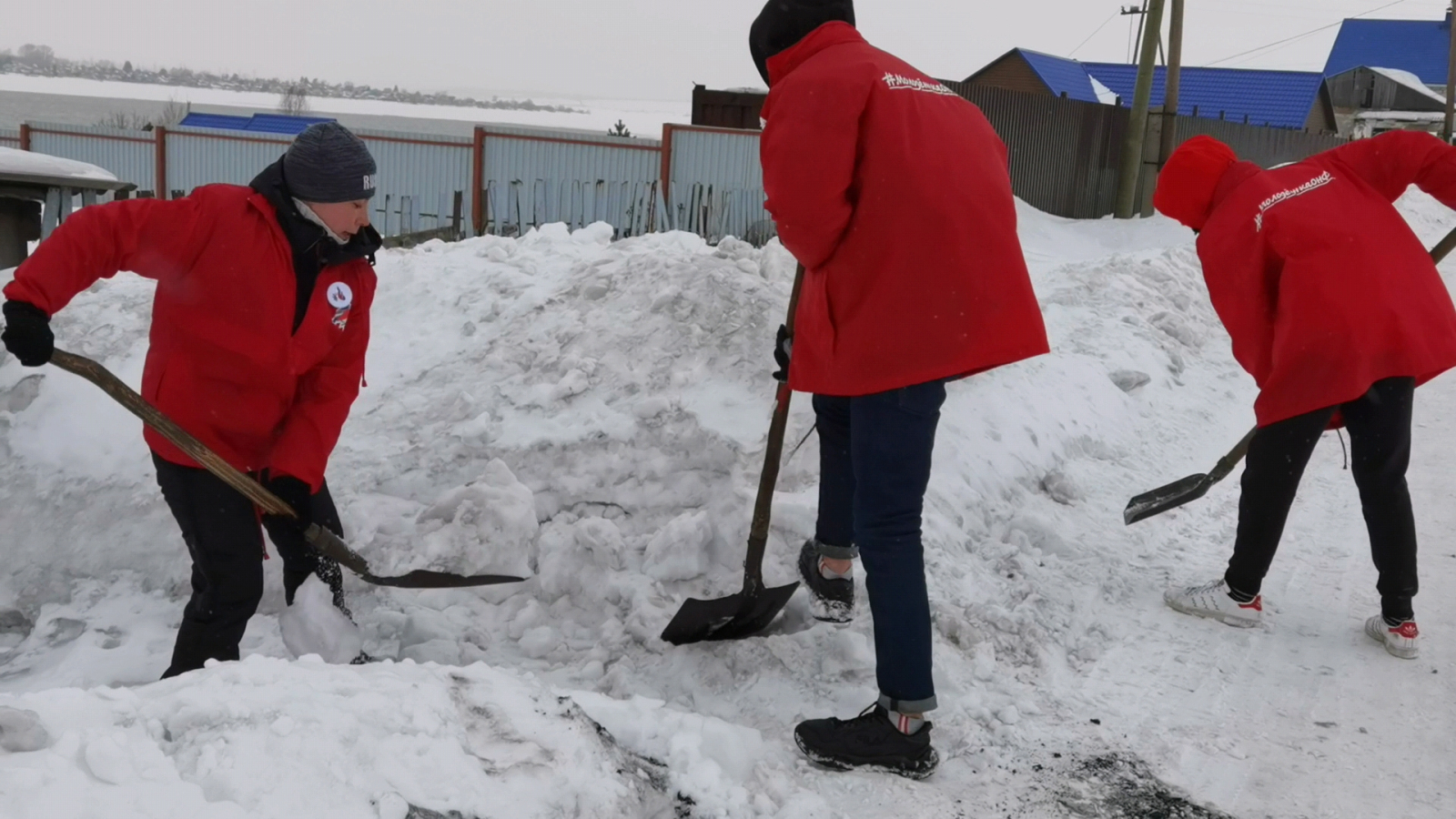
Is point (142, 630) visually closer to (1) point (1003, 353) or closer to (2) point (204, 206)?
(2) point (204, 206)

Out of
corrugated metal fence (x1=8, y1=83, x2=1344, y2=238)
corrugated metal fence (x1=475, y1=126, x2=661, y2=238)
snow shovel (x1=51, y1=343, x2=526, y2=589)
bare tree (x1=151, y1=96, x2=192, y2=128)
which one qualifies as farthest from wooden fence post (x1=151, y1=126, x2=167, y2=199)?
snow shovel (x1=51, y1=343, x2=526, y2=589)

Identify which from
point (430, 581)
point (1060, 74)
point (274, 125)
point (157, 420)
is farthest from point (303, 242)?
point (1060, 74)

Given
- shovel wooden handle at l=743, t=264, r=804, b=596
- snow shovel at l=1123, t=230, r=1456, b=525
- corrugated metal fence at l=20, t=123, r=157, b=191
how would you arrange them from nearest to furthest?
shovel wooden handle at l=743, t=264, r=804, b=596 < snow shovel at l=1123, t=230, r=1456, b=525 < corrugated metal fence at l=20, t=123, r=157, b=191

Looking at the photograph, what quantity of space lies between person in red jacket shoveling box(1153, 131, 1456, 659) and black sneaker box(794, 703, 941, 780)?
1409mm

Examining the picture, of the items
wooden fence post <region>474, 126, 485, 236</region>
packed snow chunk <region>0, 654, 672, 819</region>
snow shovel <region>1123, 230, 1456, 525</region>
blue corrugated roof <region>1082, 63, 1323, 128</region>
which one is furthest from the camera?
blue corrugated roof <region>1082, 63, 1323, 128</region>

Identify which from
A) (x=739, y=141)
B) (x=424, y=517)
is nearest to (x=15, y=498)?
(x=424, y=517)


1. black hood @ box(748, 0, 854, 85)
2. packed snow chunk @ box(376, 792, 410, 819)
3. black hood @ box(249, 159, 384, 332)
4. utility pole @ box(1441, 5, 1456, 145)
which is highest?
utility pole @ box(1441, 5, 1456, 145)

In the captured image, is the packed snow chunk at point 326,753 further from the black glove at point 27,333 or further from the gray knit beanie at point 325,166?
the gray knit beanie at point 325,166

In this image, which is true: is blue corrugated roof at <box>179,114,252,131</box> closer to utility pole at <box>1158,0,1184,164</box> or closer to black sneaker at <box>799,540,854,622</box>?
utility pole at <box>1158,0,1184,164</box>

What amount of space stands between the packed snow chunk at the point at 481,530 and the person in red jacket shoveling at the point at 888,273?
1.39 meters

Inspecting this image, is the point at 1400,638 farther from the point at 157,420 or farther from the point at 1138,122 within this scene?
the point at 1138,122

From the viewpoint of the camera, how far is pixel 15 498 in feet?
13.5

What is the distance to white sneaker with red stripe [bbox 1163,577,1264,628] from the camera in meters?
3.39

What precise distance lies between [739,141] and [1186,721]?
41.7 feet
